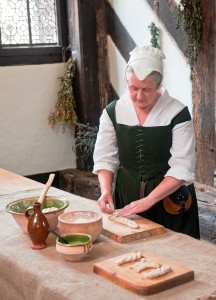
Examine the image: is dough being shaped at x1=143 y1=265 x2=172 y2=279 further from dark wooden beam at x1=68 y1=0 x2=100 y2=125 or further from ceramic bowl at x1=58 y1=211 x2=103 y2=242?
dark wooden beam at x1=68 y1=0 x2=100 y2=125

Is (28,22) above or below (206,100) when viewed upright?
above

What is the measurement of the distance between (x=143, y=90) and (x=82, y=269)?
0.98 meters

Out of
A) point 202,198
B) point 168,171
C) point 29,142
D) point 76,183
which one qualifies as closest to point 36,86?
point 29,142

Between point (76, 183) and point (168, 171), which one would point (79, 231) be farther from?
point (76, 183)

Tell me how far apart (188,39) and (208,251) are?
233 cm

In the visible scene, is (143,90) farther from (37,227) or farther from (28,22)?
(28,22)

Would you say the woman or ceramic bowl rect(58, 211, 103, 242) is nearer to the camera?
ceramic bowl rect(58, 211, 103, 242)

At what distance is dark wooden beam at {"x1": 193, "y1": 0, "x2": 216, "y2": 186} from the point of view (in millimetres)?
3920

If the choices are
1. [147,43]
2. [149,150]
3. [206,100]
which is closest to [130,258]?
[149,150]

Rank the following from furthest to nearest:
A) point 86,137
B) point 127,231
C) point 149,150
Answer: point 86,137 → point 149,150 → point 127,231

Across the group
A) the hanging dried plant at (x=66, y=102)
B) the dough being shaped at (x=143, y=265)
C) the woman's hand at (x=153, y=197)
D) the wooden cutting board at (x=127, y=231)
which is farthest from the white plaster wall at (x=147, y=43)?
the dough being shaped at (x=143, y=265)

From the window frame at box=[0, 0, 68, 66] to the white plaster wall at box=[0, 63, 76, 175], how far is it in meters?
0.06

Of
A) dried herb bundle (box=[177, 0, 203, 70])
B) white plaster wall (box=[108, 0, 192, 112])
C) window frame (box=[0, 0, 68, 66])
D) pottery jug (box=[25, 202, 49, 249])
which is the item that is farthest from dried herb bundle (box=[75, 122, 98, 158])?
pottery jug (box=[25, 202, 49, 249])

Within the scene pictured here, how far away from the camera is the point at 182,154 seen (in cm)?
256
